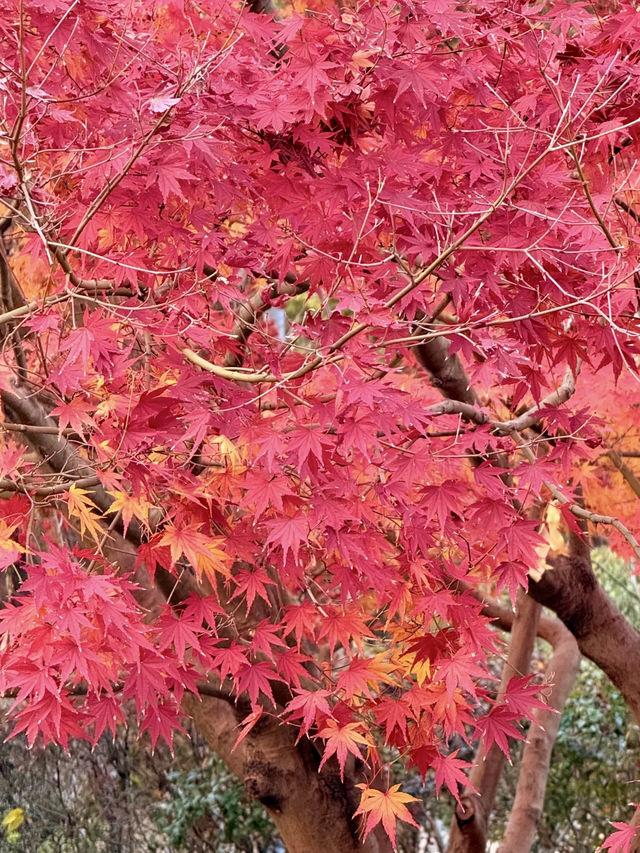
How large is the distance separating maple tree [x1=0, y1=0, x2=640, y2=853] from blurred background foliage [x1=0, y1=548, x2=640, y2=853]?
2.77m

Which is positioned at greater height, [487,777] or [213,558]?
[213,558]

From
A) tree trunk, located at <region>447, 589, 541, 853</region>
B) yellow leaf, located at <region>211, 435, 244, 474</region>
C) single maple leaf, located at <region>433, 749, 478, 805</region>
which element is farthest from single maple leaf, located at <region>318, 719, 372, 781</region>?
tree trunk, located at <region>447, 589, 541, 853</region>

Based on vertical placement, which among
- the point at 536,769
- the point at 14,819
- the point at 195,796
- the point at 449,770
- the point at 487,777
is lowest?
the point at 195,796

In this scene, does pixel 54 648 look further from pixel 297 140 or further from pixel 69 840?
pixel 69 840

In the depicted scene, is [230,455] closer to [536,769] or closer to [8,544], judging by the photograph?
[8,544]

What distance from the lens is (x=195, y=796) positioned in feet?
18.2

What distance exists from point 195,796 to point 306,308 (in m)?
3.70

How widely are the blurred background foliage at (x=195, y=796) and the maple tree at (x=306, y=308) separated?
2.77 metres

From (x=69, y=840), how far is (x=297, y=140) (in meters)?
4.33

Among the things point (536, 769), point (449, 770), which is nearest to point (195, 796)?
point (536, 769)

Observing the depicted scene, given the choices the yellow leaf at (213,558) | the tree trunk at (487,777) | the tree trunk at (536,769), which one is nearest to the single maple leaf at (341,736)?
the yellow leaf at (213,558)

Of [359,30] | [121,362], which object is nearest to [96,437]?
[121,362]

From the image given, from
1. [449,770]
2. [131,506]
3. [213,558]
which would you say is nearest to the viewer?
[213,558]

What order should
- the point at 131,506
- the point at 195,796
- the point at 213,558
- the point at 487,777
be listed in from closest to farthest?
the point at 213,558
the point at 131,506
the point at 487,777
the point at 195,796
